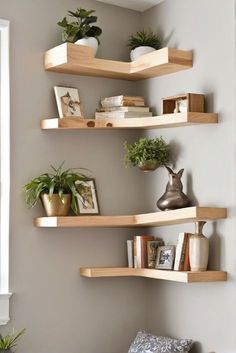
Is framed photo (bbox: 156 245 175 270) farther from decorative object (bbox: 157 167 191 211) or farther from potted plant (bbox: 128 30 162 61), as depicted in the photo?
potted plant (bbox: 128 30 162 61)

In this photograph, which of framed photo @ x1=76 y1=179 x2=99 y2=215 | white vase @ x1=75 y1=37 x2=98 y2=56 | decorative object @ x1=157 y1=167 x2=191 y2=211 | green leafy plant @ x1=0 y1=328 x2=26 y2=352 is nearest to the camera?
green leafy plant @ x1=0 y1=328 x2=26 y2=352

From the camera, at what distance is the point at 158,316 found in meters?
3.97

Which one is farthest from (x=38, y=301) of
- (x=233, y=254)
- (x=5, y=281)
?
(x=233, y=254)

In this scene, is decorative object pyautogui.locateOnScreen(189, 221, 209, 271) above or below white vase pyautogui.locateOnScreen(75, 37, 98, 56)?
below

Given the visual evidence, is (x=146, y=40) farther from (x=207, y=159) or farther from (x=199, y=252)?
(x=199, y=252)

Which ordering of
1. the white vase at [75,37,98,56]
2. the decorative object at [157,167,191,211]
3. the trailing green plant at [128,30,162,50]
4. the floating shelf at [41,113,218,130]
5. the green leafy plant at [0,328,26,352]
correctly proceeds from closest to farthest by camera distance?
the green leafy plant at [0,328,26,352] → the floating shelf at [41,113,218,130] → the decorative object at [157,167,191,211] → the white vase at [75,37,98,56] → the trailing green plant at [128,30,162,50]

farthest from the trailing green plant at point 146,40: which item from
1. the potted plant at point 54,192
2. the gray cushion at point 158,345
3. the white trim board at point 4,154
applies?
the gray cushion at point 158,345

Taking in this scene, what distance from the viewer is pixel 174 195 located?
3.63 meters

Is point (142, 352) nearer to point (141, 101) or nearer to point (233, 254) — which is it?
point (233, 254)

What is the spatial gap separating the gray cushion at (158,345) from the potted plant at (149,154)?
0.96m

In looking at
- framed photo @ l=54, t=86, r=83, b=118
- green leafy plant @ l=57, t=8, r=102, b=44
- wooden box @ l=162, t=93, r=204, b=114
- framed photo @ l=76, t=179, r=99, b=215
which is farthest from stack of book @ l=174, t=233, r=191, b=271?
green leafy plant @ l=57, t=8, r=102, b=44

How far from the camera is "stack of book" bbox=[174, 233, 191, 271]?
3570mm

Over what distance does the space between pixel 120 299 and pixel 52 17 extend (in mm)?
1722

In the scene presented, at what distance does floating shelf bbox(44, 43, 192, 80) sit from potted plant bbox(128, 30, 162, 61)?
9 centimetres
